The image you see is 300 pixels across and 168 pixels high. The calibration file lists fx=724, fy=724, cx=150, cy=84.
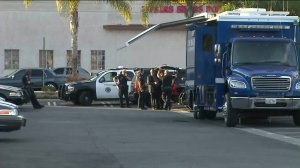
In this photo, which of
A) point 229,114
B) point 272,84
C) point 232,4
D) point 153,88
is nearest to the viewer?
point 272,84

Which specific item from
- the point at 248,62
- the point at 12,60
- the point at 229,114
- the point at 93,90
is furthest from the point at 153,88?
the point at 12,60

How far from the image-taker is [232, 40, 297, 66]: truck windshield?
2144 centimetres

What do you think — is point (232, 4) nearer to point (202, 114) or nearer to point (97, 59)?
point (202, 114)

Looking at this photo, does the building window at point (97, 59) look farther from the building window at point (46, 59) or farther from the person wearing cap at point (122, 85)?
the person wearing cap at point (122, 85)

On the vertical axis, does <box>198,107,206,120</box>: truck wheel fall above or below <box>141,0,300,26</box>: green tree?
below

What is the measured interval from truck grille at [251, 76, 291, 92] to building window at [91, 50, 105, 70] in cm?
3156

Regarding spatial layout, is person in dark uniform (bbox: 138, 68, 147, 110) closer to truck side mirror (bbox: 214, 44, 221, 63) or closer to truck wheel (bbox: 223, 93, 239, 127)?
truck side mirror (bbox: 214, 44, 221, 63)

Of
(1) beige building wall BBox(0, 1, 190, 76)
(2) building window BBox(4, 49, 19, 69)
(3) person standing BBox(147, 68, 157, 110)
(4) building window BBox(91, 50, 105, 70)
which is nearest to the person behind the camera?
(3) person standing BBox(147, 68, 157, 110)

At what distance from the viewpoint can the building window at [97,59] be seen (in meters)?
51.5

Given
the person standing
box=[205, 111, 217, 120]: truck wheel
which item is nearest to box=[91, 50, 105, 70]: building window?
the person standing

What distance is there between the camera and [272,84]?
20703mm

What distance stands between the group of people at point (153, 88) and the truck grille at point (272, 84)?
9.78 m

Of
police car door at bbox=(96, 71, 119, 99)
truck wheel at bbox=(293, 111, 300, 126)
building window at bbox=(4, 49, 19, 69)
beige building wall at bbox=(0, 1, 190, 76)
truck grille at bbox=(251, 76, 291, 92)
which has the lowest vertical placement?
truck wheel at bbox=(293, 111, 300, 126)

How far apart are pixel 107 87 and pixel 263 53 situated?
41.8 feet
